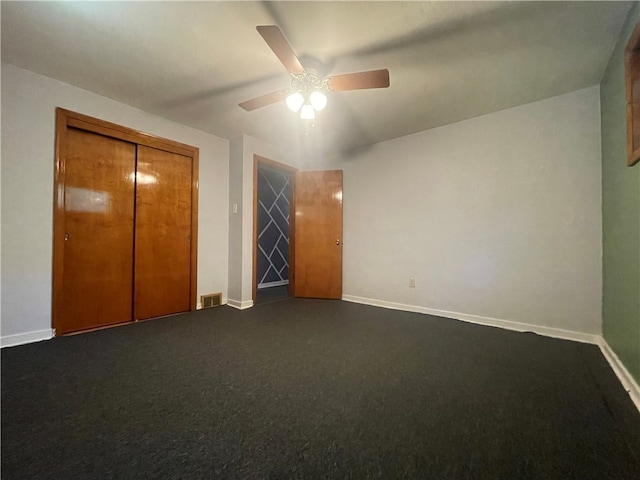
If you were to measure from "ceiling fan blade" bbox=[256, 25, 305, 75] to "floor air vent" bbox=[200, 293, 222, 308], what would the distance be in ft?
8.73

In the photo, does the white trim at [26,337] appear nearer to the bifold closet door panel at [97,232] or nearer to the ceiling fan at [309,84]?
the bifold closet door panel at [97,232]

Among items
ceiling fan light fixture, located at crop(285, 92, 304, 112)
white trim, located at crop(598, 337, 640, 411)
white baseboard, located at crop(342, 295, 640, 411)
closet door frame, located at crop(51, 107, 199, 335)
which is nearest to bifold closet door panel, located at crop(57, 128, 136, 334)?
closet door frame, located at crop(51, 107, 199, 335)

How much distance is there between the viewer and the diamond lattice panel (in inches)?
184

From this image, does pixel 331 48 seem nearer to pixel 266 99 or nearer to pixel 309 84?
pixel 309 84

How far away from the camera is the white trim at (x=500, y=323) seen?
6.92 ft

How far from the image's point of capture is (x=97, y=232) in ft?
7.75

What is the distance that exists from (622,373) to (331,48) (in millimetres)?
2803

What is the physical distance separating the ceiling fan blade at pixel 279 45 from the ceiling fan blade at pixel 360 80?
24 centimetres

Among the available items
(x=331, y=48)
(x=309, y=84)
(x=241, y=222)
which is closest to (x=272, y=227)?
(x=241, y=222)

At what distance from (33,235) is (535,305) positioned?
175 inches

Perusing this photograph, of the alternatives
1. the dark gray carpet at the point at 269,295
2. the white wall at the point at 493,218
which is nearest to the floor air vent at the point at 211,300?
the dark gray carpet at the point at 269,295

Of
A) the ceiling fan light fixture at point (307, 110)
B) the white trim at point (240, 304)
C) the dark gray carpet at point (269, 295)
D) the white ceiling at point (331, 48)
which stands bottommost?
the dark gray carpet at point (269, 295)

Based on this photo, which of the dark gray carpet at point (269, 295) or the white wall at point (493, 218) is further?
the dark gray carpet at point (269, 295)

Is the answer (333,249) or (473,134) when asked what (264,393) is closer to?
(333,249)
